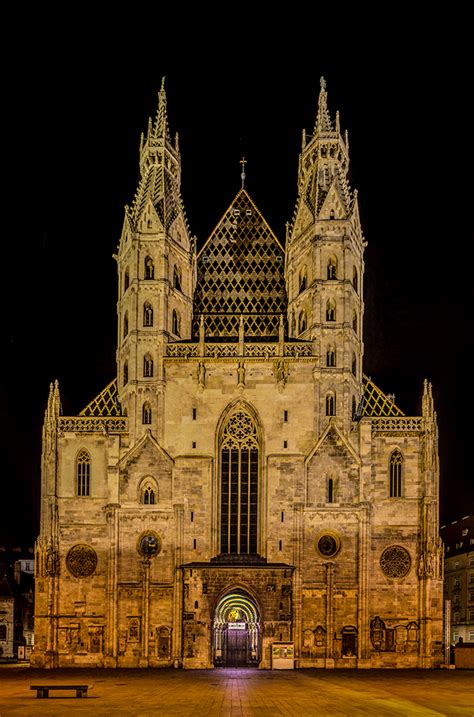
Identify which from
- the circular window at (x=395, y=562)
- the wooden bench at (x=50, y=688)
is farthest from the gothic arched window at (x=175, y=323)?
the wooden bench at (x=50, y=688)

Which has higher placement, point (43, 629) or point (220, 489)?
point (220, 489)

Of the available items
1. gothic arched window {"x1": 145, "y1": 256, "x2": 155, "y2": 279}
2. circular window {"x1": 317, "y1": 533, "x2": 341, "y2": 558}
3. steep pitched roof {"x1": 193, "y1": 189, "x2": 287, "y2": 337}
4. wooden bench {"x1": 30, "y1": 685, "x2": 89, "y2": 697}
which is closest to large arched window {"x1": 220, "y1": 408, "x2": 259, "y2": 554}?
circular window {"x1": 317, "y1": 533, "x2": 341, "y2": 558}

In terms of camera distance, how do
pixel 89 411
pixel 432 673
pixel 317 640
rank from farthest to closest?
pixel 89 411 → pixel 317 640 → pixel 432 673

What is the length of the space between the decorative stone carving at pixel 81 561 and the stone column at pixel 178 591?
5226 mm

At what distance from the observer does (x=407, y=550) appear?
66.0m

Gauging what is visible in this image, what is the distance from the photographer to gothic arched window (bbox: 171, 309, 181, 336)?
71125 millimetres

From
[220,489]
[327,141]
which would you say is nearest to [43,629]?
[220,489]

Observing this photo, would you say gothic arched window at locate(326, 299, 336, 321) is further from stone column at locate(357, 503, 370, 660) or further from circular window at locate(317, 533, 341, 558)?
circular window at locate(317, 533, 341, 558)

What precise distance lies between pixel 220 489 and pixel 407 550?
40.1ft

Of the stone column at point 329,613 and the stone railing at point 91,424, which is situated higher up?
the stone railing at point 91,424

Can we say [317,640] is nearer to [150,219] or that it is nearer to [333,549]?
[333,549]

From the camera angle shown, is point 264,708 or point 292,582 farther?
point 292,582

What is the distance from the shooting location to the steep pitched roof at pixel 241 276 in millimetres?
73938

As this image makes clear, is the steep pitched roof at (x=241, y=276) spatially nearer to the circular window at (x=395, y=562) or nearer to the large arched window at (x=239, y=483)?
the large arched window at (x=239, y=483)
